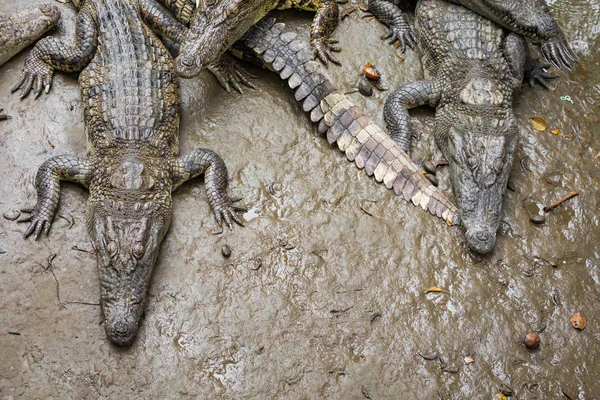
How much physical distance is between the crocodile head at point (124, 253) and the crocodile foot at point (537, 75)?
3.29 m

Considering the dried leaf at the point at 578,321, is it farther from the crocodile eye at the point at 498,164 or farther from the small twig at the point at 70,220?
the small twig at the point at 70,220

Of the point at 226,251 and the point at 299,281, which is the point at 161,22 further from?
the point at 299,281

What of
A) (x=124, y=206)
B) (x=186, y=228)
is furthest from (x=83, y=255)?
(x=186, y=228)

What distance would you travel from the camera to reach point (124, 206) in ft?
12.6

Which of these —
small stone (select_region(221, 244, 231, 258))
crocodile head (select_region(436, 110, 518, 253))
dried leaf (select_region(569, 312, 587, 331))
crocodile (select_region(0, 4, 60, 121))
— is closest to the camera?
dried leaf (select_region(569, 312, 587, 331))

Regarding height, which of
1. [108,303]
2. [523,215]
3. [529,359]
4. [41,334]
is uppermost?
[523,215]

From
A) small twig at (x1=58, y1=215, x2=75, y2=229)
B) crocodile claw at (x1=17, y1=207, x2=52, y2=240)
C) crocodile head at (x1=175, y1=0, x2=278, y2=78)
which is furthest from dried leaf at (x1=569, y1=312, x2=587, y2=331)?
crocodile claw at (x1=17, y1=207, x2=52, y2=240)

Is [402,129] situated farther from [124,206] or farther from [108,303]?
[108,303]

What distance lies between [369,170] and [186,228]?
1.40m

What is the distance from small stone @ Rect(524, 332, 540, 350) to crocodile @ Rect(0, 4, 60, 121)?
424cm

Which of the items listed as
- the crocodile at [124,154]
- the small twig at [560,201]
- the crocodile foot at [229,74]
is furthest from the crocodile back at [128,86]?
the small twig at [560,201]

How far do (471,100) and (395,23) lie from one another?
1071 mm

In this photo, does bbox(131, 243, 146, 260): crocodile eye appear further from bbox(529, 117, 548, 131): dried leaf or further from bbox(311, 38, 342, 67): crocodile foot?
bbox(529, 117, 548, 131): dried leaf

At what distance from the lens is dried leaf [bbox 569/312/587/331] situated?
3.85 meters
